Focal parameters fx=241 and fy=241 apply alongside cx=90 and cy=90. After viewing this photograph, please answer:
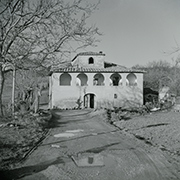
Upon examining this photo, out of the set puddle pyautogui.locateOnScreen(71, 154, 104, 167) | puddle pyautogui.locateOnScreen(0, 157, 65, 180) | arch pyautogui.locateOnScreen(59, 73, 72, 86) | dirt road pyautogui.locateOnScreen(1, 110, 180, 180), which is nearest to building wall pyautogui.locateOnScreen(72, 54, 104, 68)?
arch pyautogui.locateOnScreen(59, 73, 72, 86)

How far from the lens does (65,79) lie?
3472 cm

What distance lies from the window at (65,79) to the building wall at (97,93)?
2.98 feet

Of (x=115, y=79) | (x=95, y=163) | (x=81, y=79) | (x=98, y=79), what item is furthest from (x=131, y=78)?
(x=95, y=163)

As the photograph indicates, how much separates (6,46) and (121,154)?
1050cm

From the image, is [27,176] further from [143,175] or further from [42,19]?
[42,19]

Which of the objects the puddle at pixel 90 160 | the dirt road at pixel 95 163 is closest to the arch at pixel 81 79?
the dirt road at pixel 95 163

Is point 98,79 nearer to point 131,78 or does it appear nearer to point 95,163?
point 131,78

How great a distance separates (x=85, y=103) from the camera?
34812 mm

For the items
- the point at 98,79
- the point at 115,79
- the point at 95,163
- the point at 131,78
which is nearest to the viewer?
the point at 95,163

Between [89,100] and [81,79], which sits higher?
[81,79]

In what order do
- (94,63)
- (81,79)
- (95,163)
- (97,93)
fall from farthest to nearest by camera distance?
(94,63) < (81,79) < (97,93) < (95,163)

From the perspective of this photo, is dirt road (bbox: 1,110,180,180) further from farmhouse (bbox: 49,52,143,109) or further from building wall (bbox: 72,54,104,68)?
building wall (bbox: 72,54,104,68)

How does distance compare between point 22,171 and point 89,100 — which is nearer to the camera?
point 22,171

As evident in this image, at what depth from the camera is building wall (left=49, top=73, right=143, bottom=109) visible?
33000 millimetres
